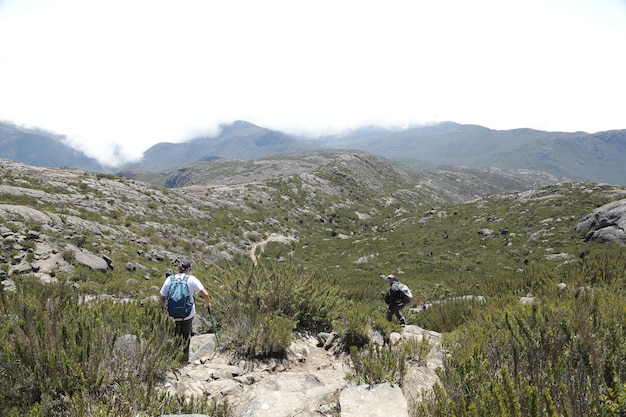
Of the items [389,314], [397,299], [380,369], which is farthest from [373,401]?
[389,314]

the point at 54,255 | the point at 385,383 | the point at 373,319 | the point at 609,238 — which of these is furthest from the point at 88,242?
the point at 609,238

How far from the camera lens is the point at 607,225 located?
2956 centimetres

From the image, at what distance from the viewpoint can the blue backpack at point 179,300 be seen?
6.40 metres

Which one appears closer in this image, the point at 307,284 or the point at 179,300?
the point at 179,300

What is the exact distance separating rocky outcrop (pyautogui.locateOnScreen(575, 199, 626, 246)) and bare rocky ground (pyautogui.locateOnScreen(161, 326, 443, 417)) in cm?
3175

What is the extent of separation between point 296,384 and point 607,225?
3736cm

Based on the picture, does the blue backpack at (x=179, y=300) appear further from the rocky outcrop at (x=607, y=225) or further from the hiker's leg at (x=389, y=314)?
the rocky outcrop at (x=607, y=225)

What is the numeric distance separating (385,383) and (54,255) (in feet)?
64.3

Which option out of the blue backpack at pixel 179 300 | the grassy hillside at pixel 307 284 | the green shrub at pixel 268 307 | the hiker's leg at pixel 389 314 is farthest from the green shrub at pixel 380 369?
the hiker's leg at pixel 389 314

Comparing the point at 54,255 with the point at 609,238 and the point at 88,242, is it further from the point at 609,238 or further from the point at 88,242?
the point at 609,238

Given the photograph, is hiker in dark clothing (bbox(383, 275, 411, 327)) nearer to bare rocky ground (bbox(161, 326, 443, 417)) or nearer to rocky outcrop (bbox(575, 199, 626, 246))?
bare rocky ground (bbox(161, 326, 443, 417))

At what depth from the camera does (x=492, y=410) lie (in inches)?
108

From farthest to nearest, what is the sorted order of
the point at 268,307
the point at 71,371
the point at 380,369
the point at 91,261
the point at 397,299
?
the point at 91,261, the point at 397,299, the point at 268,307, the point at 380,369, the point at 71,371

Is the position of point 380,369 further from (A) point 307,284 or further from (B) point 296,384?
(A) point 307,284
